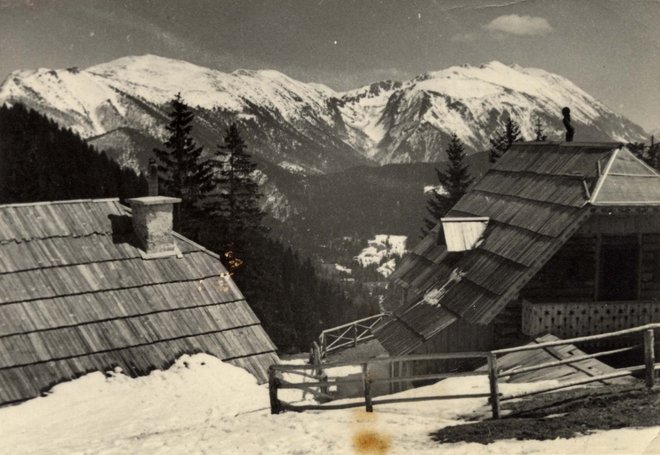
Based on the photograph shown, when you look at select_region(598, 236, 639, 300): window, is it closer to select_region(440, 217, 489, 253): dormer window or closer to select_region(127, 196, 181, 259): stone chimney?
select_region(440, 217, 489, 253): dormer window

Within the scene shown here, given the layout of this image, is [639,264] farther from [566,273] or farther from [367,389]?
[367,389]

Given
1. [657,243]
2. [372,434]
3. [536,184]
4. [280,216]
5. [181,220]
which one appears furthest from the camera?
[280,216]

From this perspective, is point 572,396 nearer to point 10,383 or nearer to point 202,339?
point 202,339

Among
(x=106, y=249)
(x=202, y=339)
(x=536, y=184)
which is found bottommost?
(x=202, y=339)

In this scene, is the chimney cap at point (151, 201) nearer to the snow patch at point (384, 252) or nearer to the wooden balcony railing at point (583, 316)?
the wooden balcony railing at point (583, 316)

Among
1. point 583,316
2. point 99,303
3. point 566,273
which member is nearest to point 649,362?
point 583,316

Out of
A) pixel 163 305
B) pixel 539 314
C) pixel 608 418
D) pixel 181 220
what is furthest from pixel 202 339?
pixel 181 220

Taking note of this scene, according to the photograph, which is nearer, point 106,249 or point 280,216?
point 106,249
